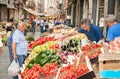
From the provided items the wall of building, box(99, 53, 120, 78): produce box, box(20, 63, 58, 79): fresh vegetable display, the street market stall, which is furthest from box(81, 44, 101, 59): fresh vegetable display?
the wall of building

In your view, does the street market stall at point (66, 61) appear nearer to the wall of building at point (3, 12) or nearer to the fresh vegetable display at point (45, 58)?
the fresh vegetable display at point (45, 58)

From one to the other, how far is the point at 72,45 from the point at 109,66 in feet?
14.0

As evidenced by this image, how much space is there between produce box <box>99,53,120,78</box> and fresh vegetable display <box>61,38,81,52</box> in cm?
368

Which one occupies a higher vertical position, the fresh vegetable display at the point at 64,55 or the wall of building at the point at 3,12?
the fresh vegetable display at the point at 64,55

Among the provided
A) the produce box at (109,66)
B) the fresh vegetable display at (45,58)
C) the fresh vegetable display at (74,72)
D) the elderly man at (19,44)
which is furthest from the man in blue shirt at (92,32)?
the produce box at (109,66)

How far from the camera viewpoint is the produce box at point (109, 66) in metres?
4.37

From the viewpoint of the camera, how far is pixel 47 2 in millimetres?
169000

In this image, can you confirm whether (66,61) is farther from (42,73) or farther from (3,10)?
(3,10)

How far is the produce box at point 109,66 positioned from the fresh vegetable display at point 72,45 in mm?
3683

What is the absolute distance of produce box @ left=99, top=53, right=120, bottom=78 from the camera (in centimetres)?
437

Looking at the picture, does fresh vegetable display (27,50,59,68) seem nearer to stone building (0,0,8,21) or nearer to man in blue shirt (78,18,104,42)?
man in blue shirt (78,18,104,42)

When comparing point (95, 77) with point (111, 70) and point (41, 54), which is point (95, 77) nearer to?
point (111, 70)

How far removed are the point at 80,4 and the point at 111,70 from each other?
1298 inches

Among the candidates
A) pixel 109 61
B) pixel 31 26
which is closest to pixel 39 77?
pixel 109 61
